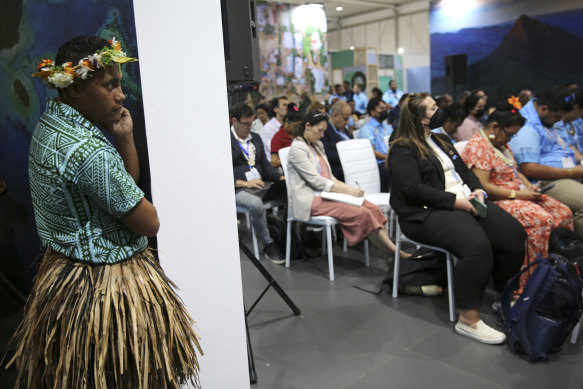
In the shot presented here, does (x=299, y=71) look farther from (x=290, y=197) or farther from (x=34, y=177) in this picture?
(x=34, y=177)

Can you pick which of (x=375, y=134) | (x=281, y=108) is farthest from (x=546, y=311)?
(x=281, y=108)

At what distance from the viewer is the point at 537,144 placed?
133 inches

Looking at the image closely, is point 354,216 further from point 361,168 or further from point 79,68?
point 79,68

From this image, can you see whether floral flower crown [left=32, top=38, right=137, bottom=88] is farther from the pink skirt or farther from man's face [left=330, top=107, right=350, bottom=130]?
man's face [left=330, top=107, right=350, bottom=130]

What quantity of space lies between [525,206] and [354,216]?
3.65ft

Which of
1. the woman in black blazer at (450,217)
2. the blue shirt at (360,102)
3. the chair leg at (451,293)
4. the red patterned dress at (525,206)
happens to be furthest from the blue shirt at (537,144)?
the blue shirt at (360,102)

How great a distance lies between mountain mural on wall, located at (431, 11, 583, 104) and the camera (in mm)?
9570

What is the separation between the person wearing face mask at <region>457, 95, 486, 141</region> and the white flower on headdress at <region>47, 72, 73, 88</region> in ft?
16.1

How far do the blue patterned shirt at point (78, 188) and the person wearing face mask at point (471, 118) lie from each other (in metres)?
4.81

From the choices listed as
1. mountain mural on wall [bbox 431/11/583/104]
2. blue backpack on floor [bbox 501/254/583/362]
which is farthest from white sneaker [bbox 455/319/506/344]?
mountain mural on wall [bbox 431/11/583/104]

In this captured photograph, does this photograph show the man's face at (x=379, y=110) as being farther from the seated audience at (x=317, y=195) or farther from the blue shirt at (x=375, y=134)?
the seated audience at (x=317, y=195)

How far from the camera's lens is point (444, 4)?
11.5 metres

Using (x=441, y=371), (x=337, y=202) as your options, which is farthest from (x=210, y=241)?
(x=337, y=202)

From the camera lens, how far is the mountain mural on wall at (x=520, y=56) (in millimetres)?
9570
